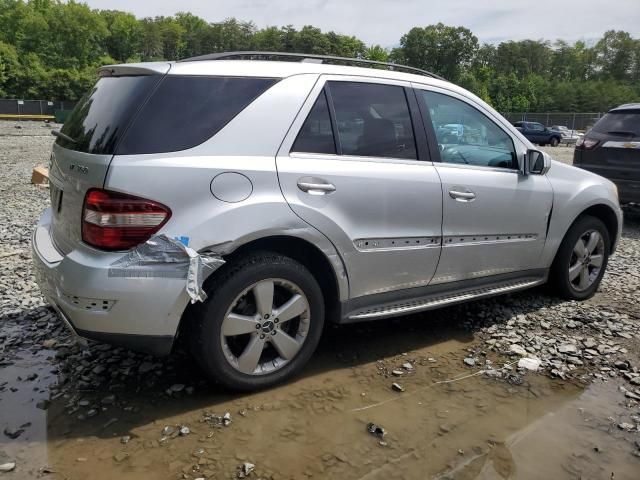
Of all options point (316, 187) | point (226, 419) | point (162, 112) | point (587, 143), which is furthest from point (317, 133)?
point (587, 143)

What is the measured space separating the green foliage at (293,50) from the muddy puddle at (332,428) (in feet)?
219

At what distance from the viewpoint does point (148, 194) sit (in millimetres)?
2680

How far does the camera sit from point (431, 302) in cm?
380

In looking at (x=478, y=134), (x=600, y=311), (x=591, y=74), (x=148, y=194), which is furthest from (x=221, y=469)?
(x=591, y=74)

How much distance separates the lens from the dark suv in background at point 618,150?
7953mm

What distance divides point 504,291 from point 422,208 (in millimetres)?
1209

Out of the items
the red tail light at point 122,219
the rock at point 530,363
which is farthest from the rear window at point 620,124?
the red tail light at point 122,219

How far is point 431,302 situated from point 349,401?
3.28 ft

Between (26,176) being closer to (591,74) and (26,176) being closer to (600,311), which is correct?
(600,311)

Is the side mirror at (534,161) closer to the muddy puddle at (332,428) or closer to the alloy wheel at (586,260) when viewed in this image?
the alloy wheel at (586,260)

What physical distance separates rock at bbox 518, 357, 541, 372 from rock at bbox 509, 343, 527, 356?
0.25 ft

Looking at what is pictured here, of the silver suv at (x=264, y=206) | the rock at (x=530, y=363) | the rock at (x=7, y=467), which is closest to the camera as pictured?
the rock at (x=7, y=467)

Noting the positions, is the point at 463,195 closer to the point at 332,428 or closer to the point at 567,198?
the point at 567,198

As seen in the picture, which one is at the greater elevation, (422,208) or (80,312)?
(422,208)
